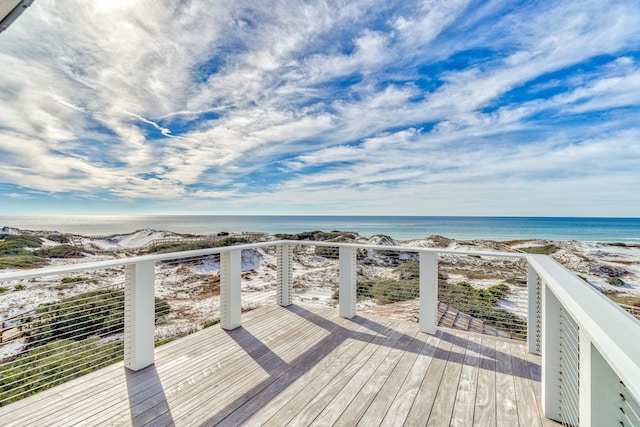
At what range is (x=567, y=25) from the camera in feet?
14.7

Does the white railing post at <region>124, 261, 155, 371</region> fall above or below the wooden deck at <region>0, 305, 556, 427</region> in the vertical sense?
above

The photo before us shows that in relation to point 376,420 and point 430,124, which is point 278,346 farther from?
point 430,124

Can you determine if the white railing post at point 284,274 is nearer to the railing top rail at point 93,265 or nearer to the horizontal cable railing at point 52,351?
the railing top rail at point 93,265

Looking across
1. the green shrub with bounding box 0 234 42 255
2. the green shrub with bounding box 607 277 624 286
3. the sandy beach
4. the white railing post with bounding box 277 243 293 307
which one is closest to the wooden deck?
the sandy beach

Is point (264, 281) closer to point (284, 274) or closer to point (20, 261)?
point (284, 274)

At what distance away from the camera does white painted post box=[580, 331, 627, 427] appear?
0.85m

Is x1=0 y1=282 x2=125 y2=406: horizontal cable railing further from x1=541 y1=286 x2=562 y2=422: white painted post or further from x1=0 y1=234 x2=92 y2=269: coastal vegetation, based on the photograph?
x1=0 y1=234 x2=92 y2=269: coastal vegetation

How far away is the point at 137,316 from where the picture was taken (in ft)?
7.54

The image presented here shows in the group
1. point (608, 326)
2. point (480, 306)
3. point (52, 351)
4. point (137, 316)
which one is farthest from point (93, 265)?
point (480, 306)

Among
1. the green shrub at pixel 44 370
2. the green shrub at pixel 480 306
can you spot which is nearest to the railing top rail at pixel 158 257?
the green shrub at pixel 44 370

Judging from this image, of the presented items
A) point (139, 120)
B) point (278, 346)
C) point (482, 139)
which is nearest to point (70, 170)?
point (139, 120)

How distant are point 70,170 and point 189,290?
750cm

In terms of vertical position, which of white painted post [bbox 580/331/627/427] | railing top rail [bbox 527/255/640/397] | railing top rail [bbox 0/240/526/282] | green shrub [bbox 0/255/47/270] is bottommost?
green shrub [bbox 0/255/47/270]

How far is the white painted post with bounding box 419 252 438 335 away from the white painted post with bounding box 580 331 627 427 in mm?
2157
